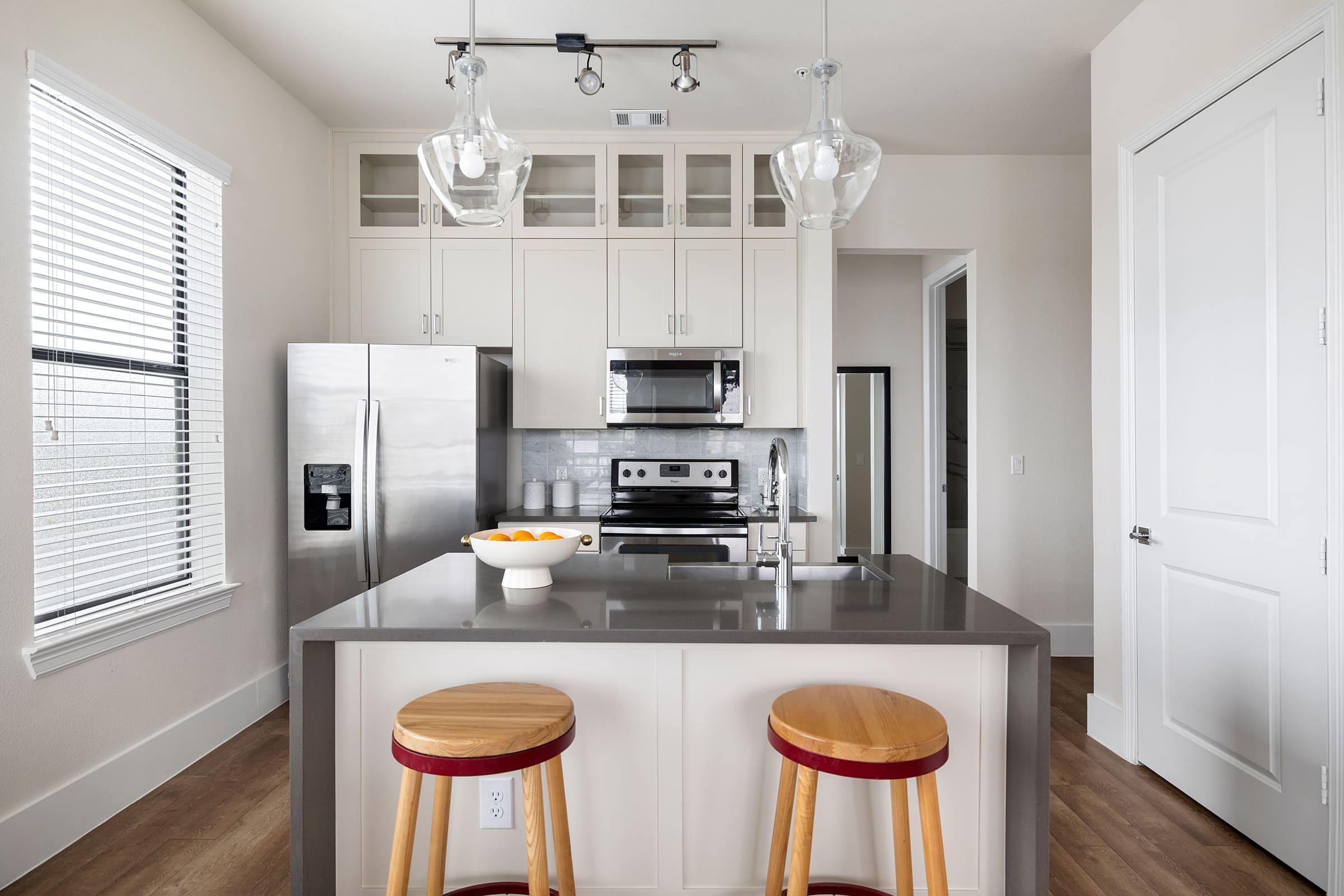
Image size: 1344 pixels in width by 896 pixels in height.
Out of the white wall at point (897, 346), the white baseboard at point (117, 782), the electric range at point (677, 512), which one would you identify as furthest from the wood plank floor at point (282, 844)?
the white wall at point (897, 346)

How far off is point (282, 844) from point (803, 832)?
164 centimetres

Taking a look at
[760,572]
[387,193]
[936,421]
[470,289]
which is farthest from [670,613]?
[936,421]

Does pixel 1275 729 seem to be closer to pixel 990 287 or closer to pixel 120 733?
pixel 990 287

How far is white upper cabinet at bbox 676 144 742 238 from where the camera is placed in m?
3.96

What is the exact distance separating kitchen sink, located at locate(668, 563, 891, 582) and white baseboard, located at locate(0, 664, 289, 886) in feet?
6.18

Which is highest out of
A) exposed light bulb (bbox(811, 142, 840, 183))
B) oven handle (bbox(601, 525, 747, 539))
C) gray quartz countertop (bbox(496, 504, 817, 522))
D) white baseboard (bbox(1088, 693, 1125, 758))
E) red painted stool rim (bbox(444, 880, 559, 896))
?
exposed light bulb (bbox(811, 142, 840, 183))

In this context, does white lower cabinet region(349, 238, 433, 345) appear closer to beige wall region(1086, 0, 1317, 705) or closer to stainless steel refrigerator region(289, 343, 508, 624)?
stainless steel refrigerator region(289, 343, 508, 624)

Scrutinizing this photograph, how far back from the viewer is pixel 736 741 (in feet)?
5.68

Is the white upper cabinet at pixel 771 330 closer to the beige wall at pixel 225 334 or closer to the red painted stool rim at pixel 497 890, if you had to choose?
the beige wall at pixel 225 334

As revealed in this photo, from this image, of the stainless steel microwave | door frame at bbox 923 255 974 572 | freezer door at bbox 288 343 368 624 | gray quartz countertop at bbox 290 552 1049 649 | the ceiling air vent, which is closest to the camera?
gray quartz countertop at bbox 290 552 1049 649

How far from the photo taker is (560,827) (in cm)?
154

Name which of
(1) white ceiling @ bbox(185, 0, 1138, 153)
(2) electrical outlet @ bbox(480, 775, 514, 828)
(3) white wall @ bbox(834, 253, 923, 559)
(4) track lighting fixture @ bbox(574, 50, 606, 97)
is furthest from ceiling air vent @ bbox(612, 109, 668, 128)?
(2) electrical outlet @ bbox(480, 775, 514, 828)

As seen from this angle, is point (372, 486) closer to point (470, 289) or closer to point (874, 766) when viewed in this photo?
point (470, 289)

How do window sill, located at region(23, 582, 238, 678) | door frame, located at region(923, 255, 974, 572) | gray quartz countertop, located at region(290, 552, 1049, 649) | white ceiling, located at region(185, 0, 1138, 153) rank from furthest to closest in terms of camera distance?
door frame, located at region(923, 255, 974, 572) < white ceiling, located at region(185, 0, 1138, 153) < window sill, located at region(23, 582, 238, 678) < gray quartz countertop, located at region(290, 552, 1049, 649)
